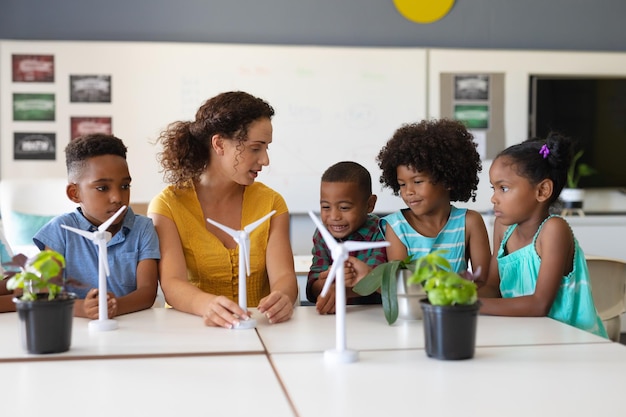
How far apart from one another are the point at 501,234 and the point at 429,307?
3.18 feet

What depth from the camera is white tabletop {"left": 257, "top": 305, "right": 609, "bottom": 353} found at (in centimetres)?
148

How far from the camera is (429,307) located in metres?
1.33

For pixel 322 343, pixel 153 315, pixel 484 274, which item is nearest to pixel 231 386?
pixel 322 343

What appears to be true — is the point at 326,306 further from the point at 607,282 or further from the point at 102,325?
the point at 607,282

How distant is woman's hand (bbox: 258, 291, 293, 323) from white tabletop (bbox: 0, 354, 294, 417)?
1.05 ft

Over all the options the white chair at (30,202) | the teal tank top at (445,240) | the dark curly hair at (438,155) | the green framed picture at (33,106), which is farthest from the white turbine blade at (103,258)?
the green framed picture at (33,106)

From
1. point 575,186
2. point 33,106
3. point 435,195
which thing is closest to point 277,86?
point 33,106

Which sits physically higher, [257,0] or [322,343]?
[257,0]

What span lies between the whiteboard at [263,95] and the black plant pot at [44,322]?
3.57 m

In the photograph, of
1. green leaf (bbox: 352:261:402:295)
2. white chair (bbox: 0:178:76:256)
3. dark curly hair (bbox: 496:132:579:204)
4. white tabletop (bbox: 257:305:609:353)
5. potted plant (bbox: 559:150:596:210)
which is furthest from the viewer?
potted plant (bbox: 559:150:596:210)

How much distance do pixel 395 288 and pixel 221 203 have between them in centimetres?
75

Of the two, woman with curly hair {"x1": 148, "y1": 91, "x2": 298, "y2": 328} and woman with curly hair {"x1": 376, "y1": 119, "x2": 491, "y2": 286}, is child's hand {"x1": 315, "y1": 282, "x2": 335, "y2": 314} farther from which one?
woman with curly hair {"x1": 376, "y1": 119, "x2": 491, "y2": 286}

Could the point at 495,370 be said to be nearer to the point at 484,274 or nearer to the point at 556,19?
the point at 484,274

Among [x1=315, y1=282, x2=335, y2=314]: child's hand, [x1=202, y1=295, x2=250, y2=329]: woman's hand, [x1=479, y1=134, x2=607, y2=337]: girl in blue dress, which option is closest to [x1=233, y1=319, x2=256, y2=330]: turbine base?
[x1=202, y1=295, x2=250, y2=329]: woman's hand
